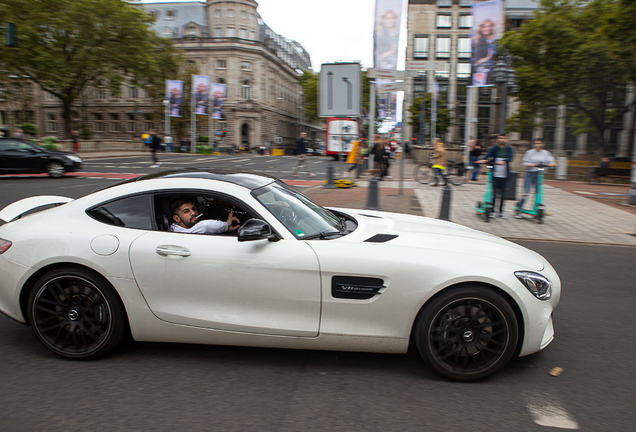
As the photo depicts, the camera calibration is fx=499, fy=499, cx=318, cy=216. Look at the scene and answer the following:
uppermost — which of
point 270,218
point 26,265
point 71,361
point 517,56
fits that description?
point 517,56

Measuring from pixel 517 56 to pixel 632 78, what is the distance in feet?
29.8

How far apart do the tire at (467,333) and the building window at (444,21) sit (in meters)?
80.8

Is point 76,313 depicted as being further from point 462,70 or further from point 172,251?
point 462,70

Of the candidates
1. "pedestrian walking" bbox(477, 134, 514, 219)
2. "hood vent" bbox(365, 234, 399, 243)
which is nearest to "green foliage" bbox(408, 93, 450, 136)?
"pedestrian walking" bbox(477, 134, 514, 219)

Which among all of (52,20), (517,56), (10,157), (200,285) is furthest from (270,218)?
(52,20)

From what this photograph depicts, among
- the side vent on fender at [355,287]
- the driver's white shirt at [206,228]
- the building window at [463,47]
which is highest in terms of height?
the building window at [463,47]

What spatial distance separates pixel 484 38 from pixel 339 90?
856 centimetres

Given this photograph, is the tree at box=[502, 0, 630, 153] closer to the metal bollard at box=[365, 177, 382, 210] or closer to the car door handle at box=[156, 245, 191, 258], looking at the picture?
the metal bollard at box=[365, 177, 382, 210]

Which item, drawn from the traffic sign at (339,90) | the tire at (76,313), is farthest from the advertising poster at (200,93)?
the tire at (76,313)

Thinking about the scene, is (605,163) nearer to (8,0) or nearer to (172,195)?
(172,195)

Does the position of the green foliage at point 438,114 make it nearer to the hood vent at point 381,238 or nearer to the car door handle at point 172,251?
the hood vent at point 381,238

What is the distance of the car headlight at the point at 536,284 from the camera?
129 inches

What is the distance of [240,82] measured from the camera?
78.2 meters

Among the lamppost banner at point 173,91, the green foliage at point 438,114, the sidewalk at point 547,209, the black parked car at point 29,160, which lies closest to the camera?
the sidewalk at point 547,209
